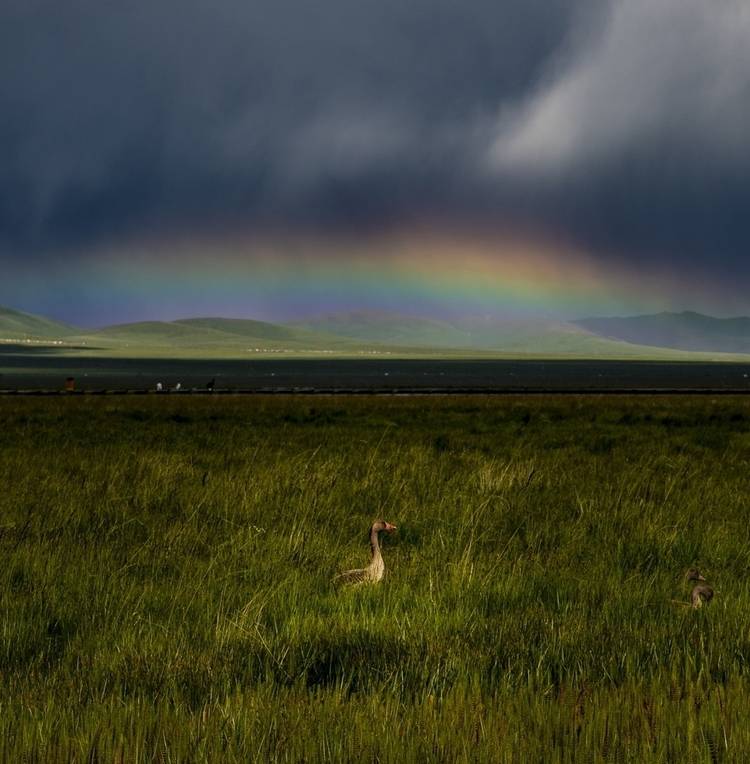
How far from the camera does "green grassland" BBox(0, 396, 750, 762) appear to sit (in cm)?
475

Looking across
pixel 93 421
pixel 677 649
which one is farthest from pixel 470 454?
pixel 93 421

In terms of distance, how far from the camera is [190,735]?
4.69m

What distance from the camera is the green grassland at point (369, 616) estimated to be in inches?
187

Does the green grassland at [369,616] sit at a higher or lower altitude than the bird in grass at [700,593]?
lower

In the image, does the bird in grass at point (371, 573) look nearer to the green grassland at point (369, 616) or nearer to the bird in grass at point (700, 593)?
the green grassland at point (369, 616)

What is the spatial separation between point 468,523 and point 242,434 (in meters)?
17.1

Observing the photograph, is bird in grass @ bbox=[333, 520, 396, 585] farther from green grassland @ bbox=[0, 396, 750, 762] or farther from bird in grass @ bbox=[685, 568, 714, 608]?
bird in grass @ bbox=[685, 568, 714, 608]

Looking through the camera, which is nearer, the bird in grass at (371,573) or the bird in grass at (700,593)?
the bird in grass at (700,593)

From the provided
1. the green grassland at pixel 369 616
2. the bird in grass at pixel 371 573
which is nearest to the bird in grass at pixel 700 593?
the green grassland at pixel 369 616

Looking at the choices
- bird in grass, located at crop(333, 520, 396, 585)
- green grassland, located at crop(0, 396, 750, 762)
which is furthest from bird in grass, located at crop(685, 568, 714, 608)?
bird in grass, located at crop(333, 520, 396, 585)

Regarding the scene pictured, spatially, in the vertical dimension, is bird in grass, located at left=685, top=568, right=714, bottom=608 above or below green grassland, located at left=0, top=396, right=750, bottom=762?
above

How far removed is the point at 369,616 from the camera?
7.30m

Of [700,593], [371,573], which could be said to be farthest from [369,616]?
[700,593]

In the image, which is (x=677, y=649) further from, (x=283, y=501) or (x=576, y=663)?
(x=283, y=501)
